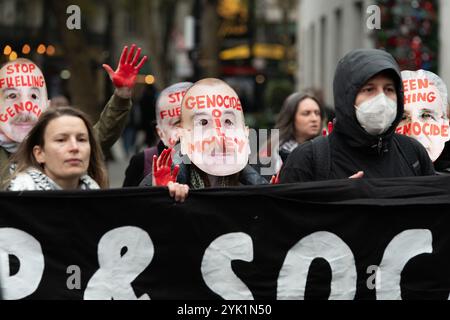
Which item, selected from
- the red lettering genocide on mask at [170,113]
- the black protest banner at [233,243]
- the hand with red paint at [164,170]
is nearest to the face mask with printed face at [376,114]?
the black protest banner at [233,243]

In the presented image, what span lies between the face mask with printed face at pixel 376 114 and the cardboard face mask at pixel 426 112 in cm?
Result: 118

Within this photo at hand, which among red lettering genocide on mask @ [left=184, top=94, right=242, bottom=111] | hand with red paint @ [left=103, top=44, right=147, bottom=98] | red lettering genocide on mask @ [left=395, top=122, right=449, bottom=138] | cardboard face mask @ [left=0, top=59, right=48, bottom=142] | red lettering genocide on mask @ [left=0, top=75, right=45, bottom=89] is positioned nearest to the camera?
red lettering genocide on mask @ [left=184, top=94, right=242, bottom=111]

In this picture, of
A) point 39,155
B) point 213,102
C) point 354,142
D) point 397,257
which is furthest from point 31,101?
point 397,257

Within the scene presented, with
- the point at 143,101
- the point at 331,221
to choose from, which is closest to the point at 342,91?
the point at 331,221

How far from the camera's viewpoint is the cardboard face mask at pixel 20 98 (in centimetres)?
656

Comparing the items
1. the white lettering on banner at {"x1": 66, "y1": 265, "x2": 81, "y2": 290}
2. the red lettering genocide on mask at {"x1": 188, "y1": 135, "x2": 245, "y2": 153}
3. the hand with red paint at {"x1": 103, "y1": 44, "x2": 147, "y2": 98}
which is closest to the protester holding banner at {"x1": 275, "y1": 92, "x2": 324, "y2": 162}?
the hand with red paint at {"x1": 103, "y1": 44, "x2": 147, "y2": 98}

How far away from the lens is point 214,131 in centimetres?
544

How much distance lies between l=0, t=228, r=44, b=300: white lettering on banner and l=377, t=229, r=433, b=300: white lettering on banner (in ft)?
5.17

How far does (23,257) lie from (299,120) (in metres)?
3.79

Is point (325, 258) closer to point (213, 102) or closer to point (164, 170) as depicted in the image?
point (164, 170)

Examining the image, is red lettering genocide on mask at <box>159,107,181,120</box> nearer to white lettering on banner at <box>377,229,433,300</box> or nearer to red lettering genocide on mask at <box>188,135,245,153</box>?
red lettering genocide on mask at <box>188,135,245,153</box>

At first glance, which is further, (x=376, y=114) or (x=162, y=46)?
(x=162, y=46)

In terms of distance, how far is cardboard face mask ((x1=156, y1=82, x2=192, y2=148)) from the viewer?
6941 mm

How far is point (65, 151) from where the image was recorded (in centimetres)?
514
